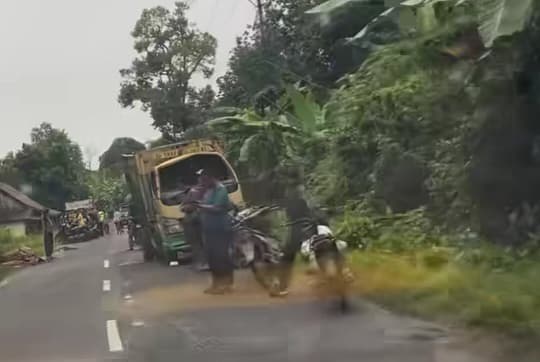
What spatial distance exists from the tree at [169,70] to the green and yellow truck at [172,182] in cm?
1481

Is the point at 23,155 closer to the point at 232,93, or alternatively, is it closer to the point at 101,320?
the point at 232,93

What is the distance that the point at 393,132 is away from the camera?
18.3 m

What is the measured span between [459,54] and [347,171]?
7.89 meters

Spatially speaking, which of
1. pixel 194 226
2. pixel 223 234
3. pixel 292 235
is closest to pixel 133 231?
pixel 194 226

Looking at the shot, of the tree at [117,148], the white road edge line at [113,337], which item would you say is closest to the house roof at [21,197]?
the tree at [117,148]

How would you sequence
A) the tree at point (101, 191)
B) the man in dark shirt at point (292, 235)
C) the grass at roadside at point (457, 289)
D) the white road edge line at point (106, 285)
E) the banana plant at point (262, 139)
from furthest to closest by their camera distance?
the tree at point (101, 191) → the banana plant at point (262, 139) → the white road edge line at point (106, 285) → the man in dark shirt at point (292, 235) → the grass at roadside at point (457, 289)

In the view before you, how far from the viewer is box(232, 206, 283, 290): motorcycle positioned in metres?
14.6

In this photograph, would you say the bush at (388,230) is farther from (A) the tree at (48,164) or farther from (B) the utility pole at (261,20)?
(A) the tree at (48,164)

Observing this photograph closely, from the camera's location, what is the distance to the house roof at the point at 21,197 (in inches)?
1535

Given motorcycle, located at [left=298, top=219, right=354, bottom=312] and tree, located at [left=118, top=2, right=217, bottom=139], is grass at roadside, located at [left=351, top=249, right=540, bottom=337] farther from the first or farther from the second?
tree, located at [left=118, top=2, right=217, bottom=139]

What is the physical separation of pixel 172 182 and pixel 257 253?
810 centimetres

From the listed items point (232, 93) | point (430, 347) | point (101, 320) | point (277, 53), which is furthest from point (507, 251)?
point (232, 93)

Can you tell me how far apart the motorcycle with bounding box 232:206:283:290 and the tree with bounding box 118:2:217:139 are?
71.9 feet

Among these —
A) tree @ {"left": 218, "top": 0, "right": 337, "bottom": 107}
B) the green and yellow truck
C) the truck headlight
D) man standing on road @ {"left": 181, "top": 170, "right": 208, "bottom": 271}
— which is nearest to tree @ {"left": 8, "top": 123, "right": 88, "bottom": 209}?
tree @ {"left": 218, "top": 0, "right": 337, "bottom": 107}
